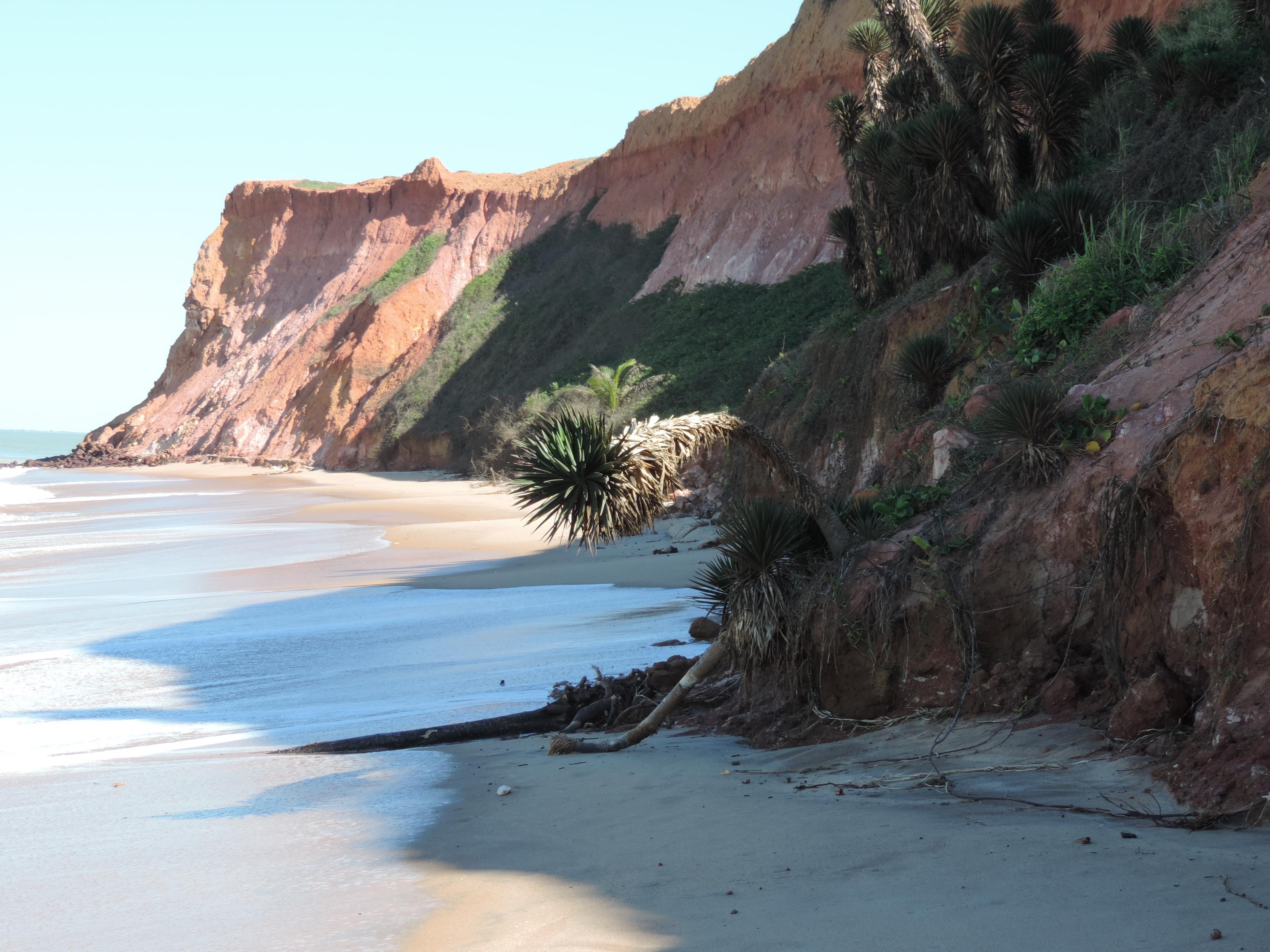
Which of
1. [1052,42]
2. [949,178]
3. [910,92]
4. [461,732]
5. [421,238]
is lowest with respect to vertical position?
[461,732]

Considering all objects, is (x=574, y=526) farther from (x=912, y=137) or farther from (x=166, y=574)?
(x=166, y=574)

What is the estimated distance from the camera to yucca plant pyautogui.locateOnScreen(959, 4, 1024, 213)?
13.6 metres

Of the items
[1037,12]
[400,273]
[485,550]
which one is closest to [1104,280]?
[1037,12]

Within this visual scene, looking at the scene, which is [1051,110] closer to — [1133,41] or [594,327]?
[1133,41]

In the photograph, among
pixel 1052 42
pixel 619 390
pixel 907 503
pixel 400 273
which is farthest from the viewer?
pixel 400 273

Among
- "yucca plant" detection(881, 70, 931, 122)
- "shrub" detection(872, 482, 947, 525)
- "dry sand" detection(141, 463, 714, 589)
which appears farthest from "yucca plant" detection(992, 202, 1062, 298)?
"yucca plant" detection(881, 70, 931, 122)

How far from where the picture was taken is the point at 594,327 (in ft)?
139

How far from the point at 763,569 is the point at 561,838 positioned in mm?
2049

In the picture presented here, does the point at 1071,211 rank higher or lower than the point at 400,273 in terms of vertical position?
lower

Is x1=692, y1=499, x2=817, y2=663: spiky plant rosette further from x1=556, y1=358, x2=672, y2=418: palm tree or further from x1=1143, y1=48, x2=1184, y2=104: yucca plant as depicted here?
x1=556, y1=358, x2=672, y2=418: palm tree

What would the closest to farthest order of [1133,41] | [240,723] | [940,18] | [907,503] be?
1. [907,503]
2. [240,723]
3. [1133,41]
4. [940,18]

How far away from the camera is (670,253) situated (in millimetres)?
43188

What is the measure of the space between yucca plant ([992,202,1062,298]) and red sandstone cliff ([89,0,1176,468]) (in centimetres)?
1551

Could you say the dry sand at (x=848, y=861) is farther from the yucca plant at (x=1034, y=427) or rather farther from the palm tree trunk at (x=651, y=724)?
the yucca plant at (x=1034, y=427)
